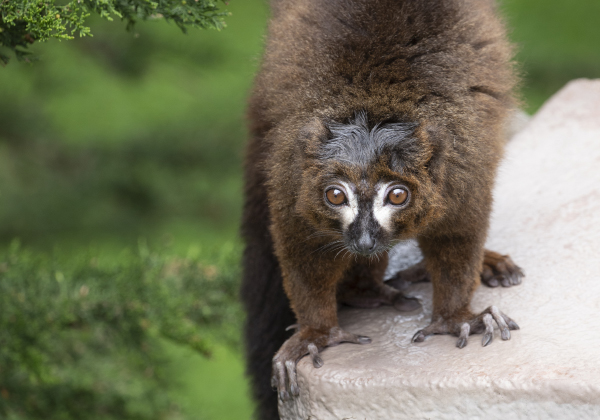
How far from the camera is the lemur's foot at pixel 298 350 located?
7.19 ft

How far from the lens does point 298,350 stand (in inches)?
88.4

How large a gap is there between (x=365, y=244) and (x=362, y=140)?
28 centimetres

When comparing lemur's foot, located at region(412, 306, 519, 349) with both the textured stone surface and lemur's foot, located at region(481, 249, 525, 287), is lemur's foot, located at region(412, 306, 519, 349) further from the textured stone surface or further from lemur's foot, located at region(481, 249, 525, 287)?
lemur's foot, located at region(481, 249, 525, 287)

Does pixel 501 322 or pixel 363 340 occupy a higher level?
pixel 501 322

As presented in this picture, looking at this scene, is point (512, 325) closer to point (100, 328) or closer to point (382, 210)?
point (382, 210)

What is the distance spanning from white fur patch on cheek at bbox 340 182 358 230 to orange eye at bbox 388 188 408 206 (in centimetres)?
10

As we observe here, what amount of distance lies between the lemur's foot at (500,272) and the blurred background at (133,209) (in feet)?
2.88

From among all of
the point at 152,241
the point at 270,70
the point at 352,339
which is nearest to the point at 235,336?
the point at 352,339

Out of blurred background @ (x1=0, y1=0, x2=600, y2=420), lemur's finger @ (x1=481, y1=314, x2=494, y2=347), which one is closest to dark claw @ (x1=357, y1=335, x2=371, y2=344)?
lemur's finger @ (x1=481, y1=314, x2=494, y2=347)

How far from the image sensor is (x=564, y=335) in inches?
81.7

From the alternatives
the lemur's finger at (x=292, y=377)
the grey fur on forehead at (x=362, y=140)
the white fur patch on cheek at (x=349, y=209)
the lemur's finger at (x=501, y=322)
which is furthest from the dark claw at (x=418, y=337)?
the grey fur on forehead at (x=362, y=140)

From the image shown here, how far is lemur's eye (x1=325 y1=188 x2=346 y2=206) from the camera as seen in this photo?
1.97 meters

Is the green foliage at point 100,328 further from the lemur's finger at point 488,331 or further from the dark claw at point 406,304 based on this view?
the lemur's finger at point 488,331

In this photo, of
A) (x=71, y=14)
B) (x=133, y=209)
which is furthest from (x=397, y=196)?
(x=133, y=209)
